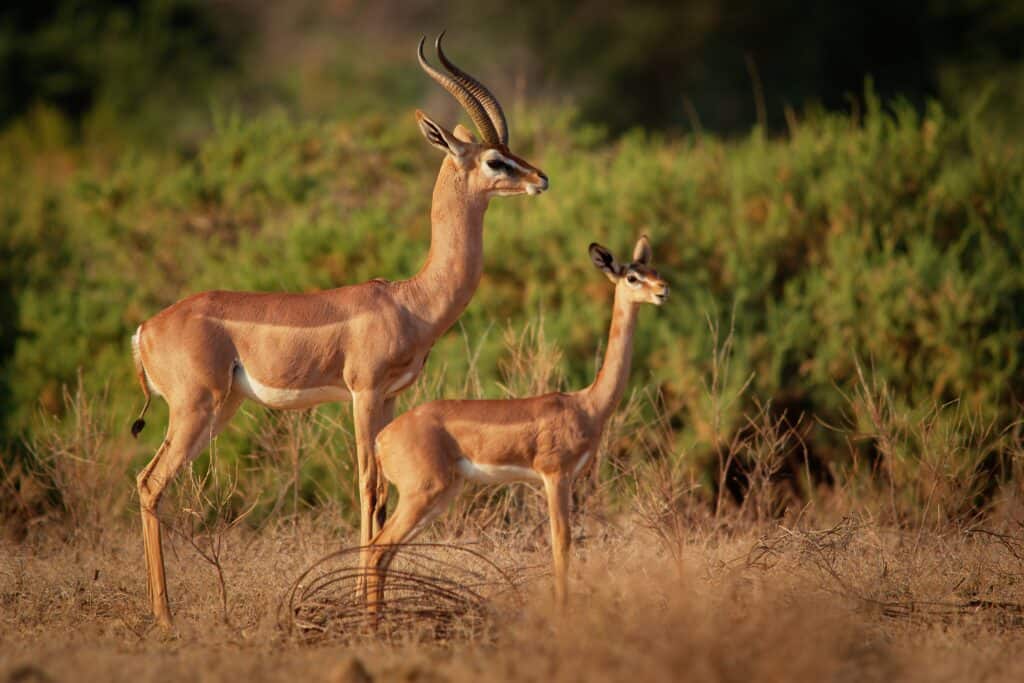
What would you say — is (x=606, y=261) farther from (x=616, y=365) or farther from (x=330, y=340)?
(x=330, y=340)

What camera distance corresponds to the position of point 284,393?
7137mm

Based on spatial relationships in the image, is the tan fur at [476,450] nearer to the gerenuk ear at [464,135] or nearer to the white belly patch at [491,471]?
the white belly patch at [491,471]

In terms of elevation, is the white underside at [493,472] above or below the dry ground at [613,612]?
above

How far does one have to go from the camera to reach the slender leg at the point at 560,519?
663 cm

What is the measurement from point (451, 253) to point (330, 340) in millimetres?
839

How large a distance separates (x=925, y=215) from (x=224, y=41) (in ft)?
70.5

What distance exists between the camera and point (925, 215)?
13.8 meters

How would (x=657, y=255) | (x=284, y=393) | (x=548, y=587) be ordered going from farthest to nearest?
(x=657, y=255)
(x=284, y=393)
(x=548, y=587)

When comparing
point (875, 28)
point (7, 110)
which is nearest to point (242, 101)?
point (7, 110)

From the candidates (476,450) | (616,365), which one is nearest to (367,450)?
(476,450)

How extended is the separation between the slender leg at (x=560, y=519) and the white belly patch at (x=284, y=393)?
1257 mm

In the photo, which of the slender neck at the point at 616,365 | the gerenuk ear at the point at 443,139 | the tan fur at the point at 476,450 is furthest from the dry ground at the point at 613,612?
the gerenuk ear at the point at 443,139

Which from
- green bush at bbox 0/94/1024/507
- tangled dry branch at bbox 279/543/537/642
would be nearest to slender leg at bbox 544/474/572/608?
tangled dry branch at bbox 279/543/537/642

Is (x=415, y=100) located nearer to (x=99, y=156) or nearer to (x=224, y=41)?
(x=224, y=41)
